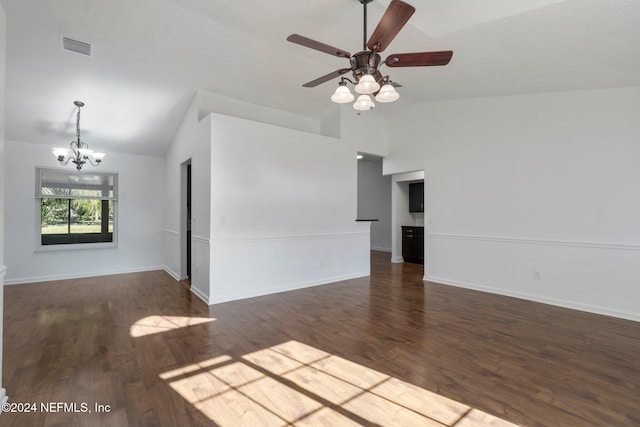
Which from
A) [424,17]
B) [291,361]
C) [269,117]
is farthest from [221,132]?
[291,361]

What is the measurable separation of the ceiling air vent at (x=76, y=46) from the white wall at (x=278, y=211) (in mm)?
1529

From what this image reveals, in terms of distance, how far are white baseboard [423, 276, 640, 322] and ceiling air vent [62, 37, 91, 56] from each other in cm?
608

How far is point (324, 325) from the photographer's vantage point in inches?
137

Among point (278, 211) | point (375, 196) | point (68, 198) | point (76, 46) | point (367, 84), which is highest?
point (76, 46)

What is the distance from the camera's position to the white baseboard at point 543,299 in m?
3.76

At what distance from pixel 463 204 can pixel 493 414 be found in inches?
152

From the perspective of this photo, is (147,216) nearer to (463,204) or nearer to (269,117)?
(269,117)

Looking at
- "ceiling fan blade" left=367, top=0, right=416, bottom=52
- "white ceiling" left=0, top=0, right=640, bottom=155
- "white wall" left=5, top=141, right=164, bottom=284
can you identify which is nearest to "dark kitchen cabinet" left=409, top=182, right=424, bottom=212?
"white ceiling" left=0, top=0, right=640, bottom=155

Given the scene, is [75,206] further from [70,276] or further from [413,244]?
[413,244]

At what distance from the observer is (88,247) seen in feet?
19.9

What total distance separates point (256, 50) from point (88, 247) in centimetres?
520

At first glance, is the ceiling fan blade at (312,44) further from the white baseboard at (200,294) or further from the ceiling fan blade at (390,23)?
the white baseboard at (200,294)

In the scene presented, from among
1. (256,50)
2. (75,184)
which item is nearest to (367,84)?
(256,50)

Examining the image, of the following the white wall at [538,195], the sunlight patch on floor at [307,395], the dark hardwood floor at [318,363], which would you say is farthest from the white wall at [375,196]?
the sunlight patch on floor at [307,395]
